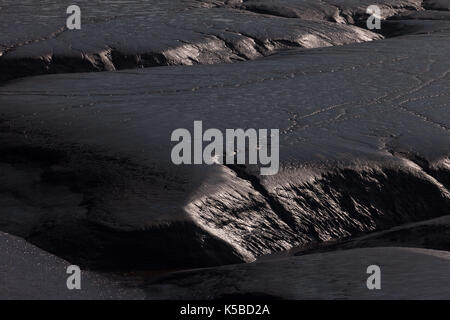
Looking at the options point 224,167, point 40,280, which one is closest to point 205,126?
point 224,167

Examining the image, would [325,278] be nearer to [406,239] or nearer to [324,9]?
[406,239]

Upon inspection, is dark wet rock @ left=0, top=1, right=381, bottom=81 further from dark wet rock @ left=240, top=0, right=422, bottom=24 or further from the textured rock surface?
dark wet rock @ left=240, top=0, right=422, bottom=24

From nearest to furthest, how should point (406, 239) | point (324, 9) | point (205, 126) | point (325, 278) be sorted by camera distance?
point (325, 278) < point (406, 239) < point (205, 126) < point (324, 9)

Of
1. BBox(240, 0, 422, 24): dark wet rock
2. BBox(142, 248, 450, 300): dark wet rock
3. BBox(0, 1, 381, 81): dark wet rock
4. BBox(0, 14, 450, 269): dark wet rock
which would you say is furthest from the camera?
BBox(240, 0, 422, 24): dark wet rock

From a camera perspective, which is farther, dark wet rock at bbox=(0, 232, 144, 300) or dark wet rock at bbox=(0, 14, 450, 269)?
dark wet rock at bbox=(0, 14, 450, 269)

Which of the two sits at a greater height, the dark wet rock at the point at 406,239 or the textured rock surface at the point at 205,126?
the textured rock surface at the point at 205,126

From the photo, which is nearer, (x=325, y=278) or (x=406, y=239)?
(x=325, y=278)

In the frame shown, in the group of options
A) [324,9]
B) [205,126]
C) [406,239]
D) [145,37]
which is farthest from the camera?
[324,9]

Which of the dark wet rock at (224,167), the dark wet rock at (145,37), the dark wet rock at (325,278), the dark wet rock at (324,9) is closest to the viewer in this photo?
the dark wet rock at (325,278)

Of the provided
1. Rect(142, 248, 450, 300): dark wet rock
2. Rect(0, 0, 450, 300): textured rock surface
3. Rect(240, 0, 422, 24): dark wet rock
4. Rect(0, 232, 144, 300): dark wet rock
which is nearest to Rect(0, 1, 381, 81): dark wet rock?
Rect(0, 0, 450, 300): textured rock surface

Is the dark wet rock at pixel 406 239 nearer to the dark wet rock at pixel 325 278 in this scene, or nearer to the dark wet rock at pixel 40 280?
the dark wet rock at pixel 325 278

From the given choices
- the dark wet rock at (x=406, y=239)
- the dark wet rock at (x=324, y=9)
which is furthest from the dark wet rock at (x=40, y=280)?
the dark wet rock at (x=324, y=9)

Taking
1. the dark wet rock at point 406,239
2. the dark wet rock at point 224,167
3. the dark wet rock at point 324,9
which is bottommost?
the dark wet rock at point 406,239

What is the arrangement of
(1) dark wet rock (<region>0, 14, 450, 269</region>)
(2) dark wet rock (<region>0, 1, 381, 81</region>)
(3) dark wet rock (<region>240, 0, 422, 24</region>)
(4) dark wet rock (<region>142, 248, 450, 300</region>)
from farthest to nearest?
(3) dark wet rock (<region>240, 0, 422, 24</region>) < (2) dark wet rock (<region>0, 1, 381, 81</region>) < (1) dark wet rock (<region>0, 14, 450, 269</region>) < (4) dark wet rock (<region>142, 248, 450, 300</region>)
